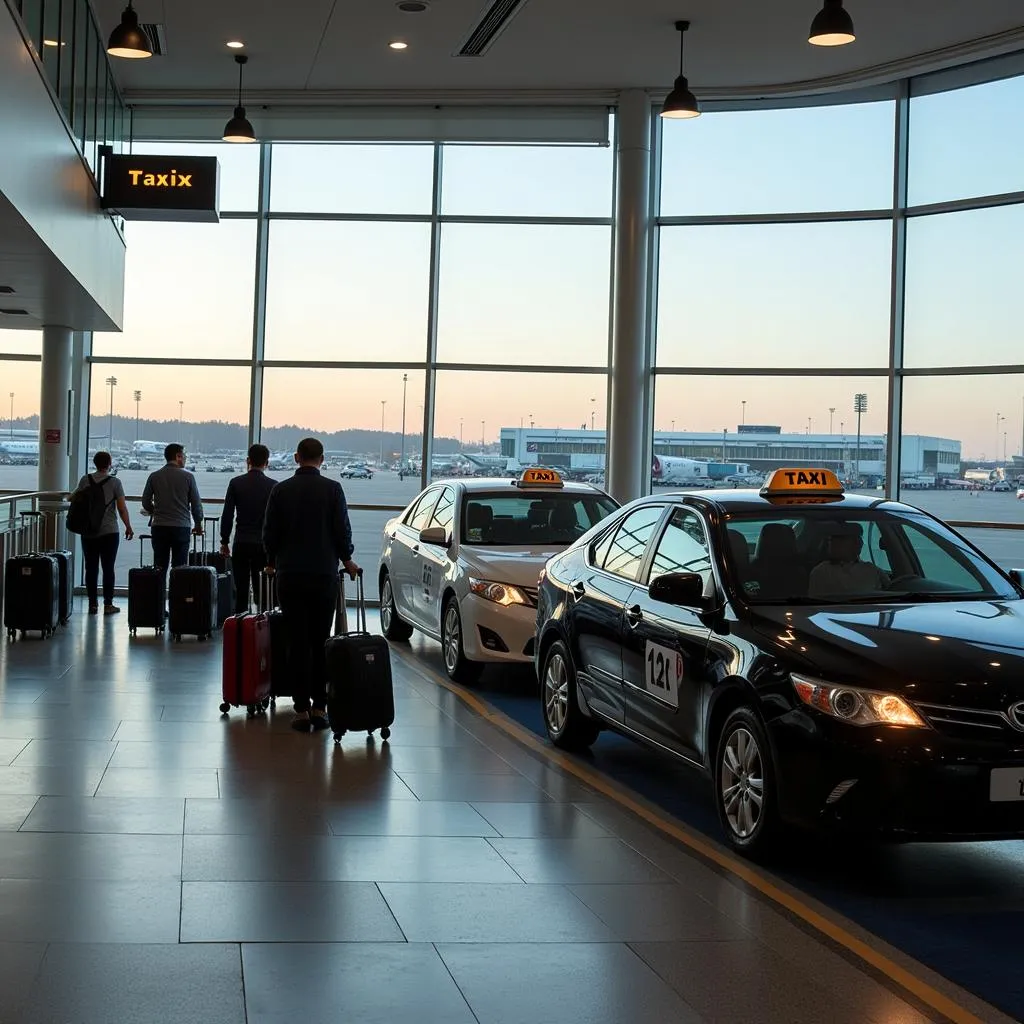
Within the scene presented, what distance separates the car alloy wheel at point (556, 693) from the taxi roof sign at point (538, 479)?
3.33 metres

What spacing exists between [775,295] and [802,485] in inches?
401

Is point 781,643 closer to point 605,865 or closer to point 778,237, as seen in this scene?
point 605,865

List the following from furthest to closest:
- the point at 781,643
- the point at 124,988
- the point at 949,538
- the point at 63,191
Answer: the point at 63,191 < the point at 949,538 < the point at 781,643 < the point at 124,988

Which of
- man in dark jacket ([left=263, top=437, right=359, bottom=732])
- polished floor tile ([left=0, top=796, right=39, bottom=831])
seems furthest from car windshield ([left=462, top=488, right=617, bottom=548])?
polished floor tile ([left=0, top=796, right=39, bottom=831])

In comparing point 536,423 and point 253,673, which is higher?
point 536,423

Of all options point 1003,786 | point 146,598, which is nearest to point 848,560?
point 1003,786

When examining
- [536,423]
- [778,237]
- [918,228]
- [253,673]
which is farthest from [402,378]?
[253,673]

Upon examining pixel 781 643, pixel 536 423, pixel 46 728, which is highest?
pixel 536 423

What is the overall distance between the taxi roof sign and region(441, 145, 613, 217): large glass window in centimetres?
653

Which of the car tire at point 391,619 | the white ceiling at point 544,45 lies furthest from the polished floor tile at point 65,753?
the white ceiling at point 544,45

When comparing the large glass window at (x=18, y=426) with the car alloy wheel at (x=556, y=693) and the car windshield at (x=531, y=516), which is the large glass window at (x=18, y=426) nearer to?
the car windshield at (x=531, y=516)

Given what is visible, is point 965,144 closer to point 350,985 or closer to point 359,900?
point 359,900

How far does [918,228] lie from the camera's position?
16.0 metres

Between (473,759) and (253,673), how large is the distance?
1.78 metres
